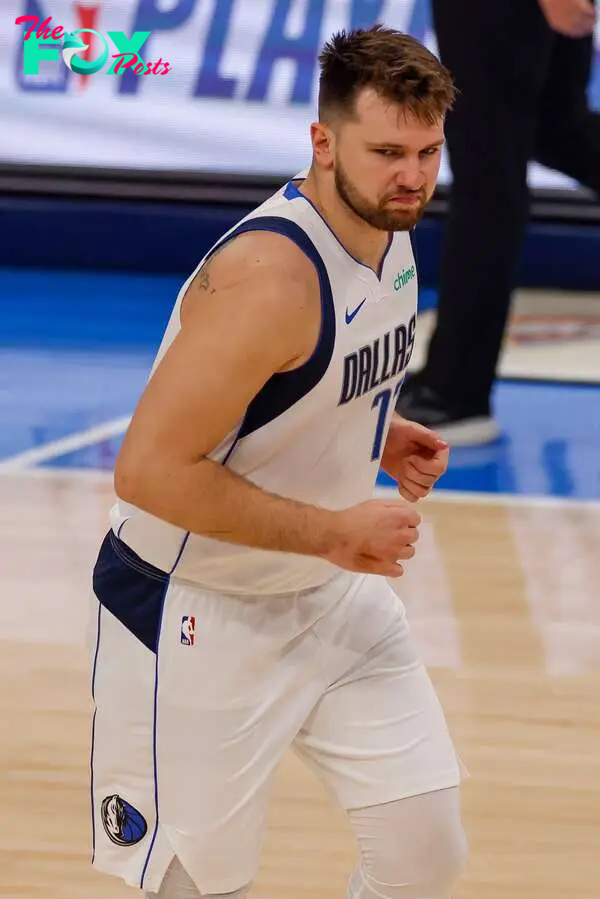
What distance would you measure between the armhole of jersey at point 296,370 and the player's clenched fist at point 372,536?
7.1 inches

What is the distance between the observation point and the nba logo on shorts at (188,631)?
2.22 metres

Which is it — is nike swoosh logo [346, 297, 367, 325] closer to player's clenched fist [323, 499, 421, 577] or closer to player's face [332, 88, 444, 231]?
player's face [332, 88, 444, 231]

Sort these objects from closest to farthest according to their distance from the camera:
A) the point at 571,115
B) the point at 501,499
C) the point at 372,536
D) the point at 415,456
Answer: the point at 372,536 < the point at 415,456 < the point at 501,499 < the point at 571,115

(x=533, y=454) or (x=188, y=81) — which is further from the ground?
(x=188, y=81)

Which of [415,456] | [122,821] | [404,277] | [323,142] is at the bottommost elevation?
[122,821]

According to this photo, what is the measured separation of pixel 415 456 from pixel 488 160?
275 centimetres

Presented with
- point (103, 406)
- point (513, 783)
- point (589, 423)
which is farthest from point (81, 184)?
point (513, 783)

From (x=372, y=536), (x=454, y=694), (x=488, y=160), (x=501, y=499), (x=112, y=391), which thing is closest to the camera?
(x=372, y=536)

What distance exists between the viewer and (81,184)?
7.16 meters

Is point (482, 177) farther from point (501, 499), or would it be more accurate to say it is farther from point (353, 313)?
point (353, 313)

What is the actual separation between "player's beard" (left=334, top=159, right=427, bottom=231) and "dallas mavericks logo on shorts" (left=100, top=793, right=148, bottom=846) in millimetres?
901

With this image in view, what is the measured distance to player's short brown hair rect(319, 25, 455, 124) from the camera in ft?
6.57

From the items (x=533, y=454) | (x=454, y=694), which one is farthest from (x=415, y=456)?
(x=533, y=454)

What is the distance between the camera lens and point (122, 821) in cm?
226
